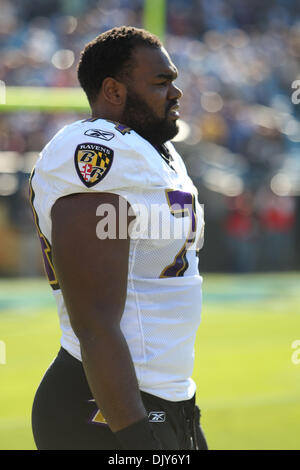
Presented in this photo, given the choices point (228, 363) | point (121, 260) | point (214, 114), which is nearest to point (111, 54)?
point (121, 260)

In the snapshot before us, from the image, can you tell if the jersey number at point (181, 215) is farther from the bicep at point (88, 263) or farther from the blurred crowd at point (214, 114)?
the blurred crowd at point (214, 114)

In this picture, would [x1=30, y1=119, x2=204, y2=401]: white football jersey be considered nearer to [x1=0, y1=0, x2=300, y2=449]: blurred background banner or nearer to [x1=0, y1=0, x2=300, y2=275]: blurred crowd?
[x1=0, y1=0, x2=300, y2=449]: blurred background banner

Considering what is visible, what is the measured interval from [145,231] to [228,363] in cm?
411

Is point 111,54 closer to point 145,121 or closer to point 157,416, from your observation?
Result: point 145,121

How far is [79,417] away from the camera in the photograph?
1801mm

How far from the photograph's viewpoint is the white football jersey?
66.5 inches

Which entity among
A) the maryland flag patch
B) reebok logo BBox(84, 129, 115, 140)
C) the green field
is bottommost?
the green field

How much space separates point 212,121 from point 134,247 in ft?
37.0

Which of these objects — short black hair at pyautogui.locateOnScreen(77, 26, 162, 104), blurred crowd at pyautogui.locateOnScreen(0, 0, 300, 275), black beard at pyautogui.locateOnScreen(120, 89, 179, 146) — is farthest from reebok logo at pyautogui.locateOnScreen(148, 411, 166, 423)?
blurred crowd at pyautogui.locateOnScreen(0, 0, 300, 275)

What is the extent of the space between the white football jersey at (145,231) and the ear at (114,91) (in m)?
0.10

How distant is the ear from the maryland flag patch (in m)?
0.23

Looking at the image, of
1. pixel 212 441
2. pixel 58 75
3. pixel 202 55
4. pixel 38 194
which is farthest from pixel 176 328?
pixel 202 55

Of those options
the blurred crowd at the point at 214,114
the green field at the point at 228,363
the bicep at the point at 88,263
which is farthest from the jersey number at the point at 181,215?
the blurred crowd at the point at 214,114
